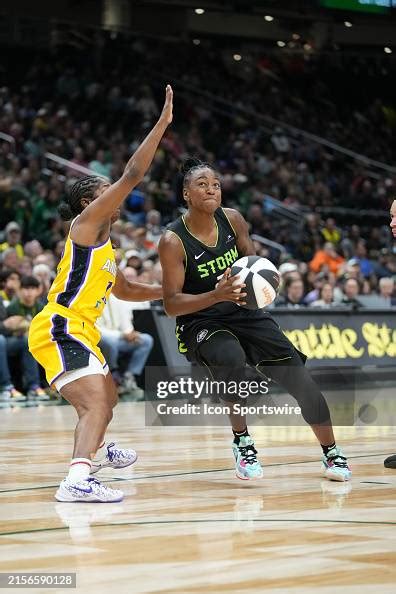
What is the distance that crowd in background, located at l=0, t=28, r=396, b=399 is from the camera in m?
16.8

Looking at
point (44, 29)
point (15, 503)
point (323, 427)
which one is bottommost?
point (15, 503)

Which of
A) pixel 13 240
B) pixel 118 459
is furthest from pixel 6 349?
pixel 118 459

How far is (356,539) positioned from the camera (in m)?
4.93

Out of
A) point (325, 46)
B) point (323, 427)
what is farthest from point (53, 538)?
point (325, 46)

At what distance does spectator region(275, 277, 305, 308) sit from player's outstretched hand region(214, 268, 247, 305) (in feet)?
30.3

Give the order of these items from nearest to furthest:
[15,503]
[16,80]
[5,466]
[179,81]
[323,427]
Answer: [15,503] < [323,427] < [5,466] < [16,80] < [179,81]

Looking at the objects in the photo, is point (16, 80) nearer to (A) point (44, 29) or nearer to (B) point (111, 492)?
(A) point (44, 29)

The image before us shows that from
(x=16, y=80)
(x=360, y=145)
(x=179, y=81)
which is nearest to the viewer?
(x=16, y=80)

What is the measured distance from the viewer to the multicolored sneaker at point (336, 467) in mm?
6977

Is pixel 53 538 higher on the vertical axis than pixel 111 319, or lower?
lower

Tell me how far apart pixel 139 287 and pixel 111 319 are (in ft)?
24.4

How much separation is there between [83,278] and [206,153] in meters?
19.6

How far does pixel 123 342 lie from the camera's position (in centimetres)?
1459

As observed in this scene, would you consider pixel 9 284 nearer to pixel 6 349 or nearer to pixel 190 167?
pixel 6 349
